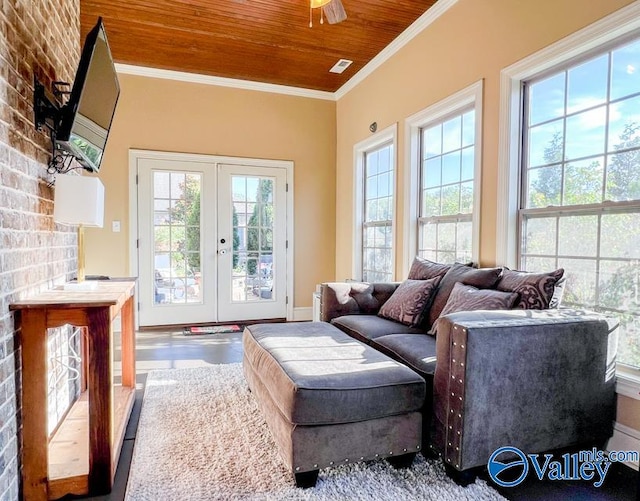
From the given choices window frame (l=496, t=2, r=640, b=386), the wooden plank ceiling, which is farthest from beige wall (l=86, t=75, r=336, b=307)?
window frame (l=496, t=2, r=640, b=386)

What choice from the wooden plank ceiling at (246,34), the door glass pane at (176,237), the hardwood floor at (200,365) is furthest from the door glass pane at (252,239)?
the wooden plank ceiling at (246,34)

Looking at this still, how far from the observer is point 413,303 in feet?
8.97

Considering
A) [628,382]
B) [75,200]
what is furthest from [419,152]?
[75,200]

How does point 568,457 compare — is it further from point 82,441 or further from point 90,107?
point 90,107

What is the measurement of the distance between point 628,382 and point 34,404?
8.57 feet

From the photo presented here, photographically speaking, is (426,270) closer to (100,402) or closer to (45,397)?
(100,402)

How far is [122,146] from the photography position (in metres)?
4.49

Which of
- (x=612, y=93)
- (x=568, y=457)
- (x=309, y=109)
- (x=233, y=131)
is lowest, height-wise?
(x=568, y=457)

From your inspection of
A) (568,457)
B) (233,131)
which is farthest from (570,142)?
(233,131)

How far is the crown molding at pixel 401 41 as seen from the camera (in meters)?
3.25

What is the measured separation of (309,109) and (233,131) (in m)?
1.03

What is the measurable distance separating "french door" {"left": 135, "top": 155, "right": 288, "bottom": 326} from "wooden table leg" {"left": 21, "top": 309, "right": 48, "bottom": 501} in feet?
10.3

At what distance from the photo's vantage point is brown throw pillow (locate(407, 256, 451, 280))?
9.45 ft

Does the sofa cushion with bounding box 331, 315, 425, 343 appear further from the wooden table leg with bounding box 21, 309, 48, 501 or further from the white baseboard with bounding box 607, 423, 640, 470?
the wooden table leg with bounding box 21, 309, 48, 501
